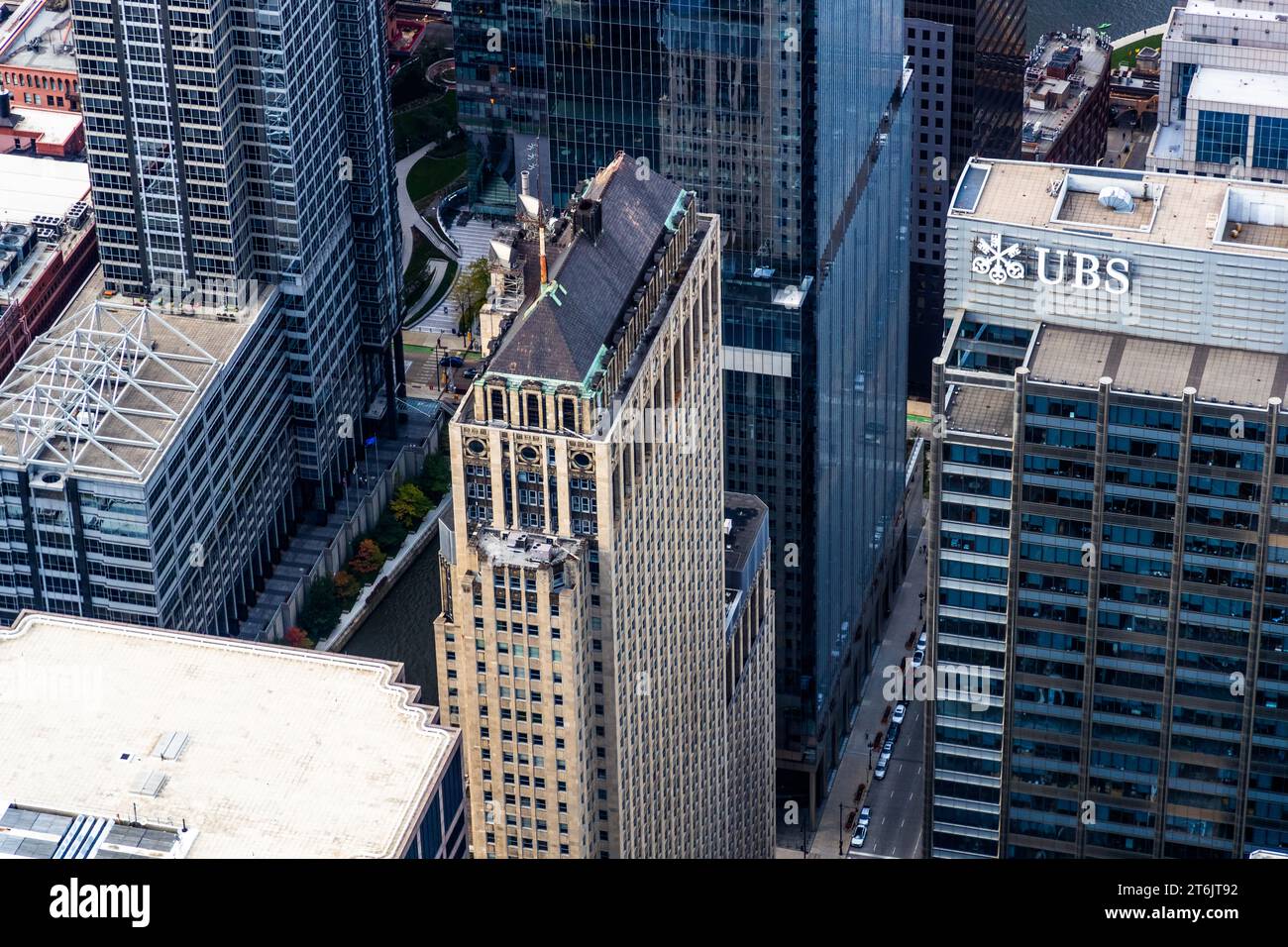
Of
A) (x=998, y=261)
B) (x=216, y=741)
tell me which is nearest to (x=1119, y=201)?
(x=998, y=261)

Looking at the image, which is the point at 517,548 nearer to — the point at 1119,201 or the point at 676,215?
the point at 676,215

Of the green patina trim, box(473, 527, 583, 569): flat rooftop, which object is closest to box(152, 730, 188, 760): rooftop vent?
box(473, 527, 583, 569): flat rooftop

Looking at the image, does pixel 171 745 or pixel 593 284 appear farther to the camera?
pixel 593 284

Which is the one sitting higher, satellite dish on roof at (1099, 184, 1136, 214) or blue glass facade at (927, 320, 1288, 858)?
satellite dish on roof at (1099, 184, 1136, 214)

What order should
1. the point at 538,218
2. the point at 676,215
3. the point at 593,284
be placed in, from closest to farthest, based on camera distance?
the point at 538,218, the point at 593,284, the point at 676,215

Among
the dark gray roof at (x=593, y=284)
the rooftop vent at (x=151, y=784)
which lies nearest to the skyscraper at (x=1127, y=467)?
the dark gray roof at (x=593, y=284)

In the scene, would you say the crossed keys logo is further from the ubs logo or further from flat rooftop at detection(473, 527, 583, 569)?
flat rooftop at detection(473, 527, 583, 569)
